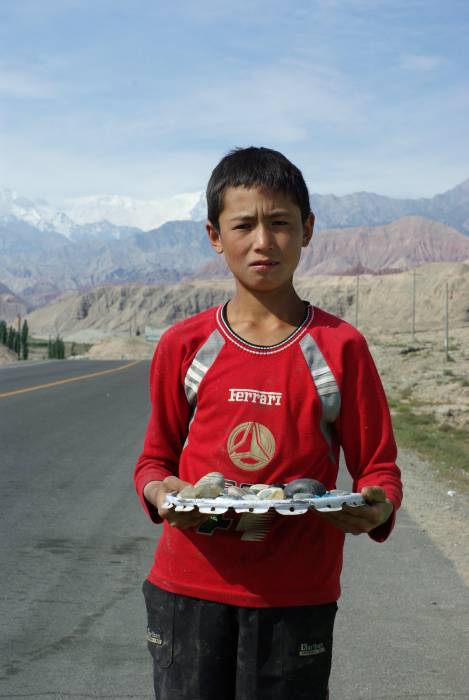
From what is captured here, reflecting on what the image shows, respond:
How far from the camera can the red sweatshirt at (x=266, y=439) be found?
2500 mm

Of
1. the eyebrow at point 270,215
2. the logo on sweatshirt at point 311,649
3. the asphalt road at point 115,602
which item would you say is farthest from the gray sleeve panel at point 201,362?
the asphalt road at point 115,602

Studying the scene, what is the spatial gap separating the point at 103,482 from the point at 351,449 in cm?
836

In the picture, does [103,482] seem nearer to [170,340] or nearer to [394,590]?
[394,590]

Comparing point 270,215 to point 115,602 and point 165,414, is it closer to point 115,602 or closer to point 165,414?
point 165,414

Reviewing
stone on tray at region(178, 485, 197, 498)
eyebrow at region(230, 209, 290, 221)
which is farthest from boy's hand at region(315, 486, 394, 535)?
eyebrow at region(230, 209, 290, 221)

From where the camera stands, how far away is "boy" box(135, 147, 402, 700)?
8.16ft

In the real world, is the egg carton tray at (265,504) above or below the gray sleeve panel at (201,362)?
below

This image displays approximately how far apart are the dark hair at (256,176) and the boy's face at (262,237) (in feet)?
0.07

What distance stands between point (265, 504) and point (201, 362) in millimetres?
568

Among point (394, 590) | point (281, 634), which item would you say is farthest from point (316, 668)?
point (394, 590)

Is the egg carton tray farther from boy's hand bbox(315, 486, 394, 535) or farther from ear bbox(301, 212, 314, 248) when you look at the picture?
ear bbox(301, 212, 314, 248)

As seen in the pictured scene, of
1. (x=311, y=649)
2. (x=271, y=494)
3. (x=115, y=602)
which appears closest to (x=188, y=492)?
(x=271, y=494)

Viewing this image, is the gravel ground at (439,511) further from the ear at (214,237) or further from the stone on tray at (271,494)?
the stone on tray at (271,494)

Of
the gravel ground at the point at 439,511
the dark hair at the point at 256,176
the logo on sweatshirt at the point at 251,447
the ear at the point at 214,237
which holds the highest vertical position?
the dark hair at the point at 256,176
